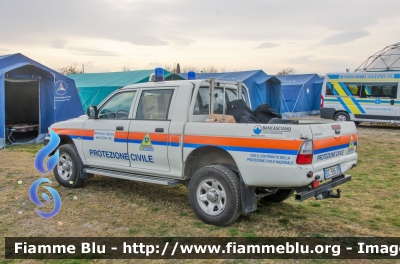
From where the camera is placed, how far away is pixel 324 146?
4285mm

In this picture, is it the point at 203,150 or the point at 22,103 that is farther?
the point at 22,103

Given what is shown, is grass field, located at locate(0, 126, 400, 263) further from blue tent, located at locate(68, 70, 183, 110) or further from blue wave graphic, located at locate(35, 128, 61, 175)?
blue tent, located at locate(68, 70, 183, 110)

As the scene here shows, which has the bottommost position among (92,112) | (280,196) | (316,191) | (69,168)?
(280,196)

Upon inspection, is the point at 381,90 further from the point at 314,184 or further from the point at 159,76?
the point at 314,184

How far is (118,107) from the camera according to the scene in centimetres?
598

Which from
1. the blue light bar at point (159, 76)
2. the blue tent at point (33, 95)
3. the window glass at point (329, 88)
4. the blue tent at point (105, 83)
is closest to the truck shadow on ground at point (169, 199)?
the blue light bar at point (159, 76)

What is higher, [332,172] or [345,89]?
[345,89]

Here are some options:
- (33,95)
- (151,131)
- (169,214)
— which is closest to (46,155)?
(151,131)

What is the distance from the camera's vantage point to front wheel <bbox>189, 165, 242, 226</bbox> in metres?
4.49

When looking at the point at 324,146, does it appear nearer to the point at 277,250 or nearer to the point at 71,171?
the point at 277,250

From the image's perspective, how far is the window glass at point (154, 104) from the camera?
5.34 meters

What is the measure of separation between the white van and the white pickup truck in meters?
12.9

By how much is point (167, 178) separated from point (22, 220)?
2.04m

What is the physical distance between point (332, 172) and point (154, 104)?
2.71 metres
